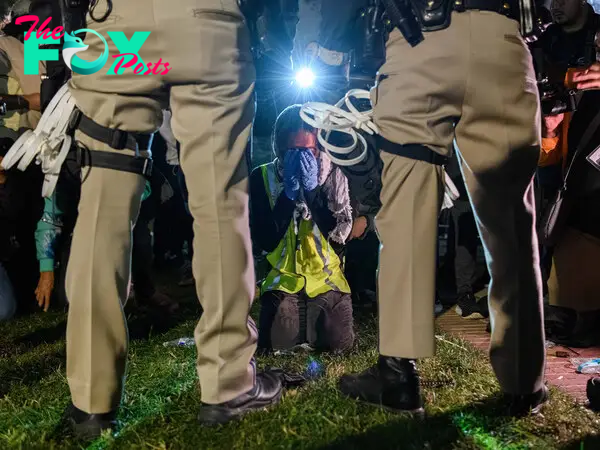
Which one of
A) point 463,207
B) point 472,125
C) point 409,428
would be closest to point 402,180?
point 472,125

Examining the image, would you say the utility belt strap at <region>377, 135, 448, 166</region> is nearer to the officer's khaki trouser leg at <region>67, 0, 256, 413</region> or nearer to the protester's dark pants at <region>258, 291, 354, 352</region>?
the officer's khaki trouser leg at <region>67, 0, 256, 413</region>

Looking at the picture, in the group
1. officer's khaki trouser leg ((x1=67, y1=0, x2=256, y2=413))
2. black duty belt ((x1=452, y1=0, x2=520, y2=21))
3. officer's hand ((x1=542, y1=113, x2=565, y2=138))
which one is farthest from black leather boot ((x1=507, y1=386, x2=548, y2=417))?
officer's hand ((x1=542, y1=113, x2=565, y2=138))

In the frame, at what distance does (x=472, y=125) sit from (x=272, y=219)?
1.66 metres

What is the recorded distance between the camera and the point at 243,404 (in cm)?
211

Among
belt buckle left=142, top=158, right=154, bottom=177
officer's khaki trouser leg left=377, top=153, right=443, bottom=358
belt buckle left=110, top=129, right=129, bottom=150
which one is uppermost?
belt buckle left=110, top=129, right=129, bottom=150

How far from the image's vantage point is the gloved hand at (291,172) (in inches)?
132

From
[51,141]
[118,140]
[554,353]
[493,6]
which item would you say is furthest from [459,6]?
[554,353]

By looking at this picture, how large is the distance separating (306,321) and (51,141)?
1.75 meters

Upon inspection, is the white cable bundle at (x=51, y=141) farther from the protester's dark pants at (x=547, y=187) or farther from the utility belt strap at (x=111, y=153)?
the protester's dark pants at (x=547, y=187)

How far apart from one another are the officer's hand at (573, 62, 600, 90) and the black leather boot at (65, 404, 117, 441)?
2.82 meters

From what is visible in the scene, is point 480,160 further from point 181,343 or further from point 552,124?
point 181,343

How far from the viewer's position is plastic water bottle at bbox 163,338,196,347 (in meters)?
3.34

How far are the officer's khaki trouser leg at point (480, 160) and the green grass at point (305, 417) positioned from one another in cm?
21

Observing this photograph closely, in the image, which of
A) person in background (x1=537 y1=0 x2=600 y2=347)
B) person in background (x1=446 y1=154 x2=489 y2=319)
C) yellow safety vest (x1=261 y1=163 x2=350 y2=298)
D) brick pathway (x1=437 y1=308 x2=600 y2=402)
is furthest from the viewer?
person in background (x1=446 y1=154 x2=489 y2=319)
